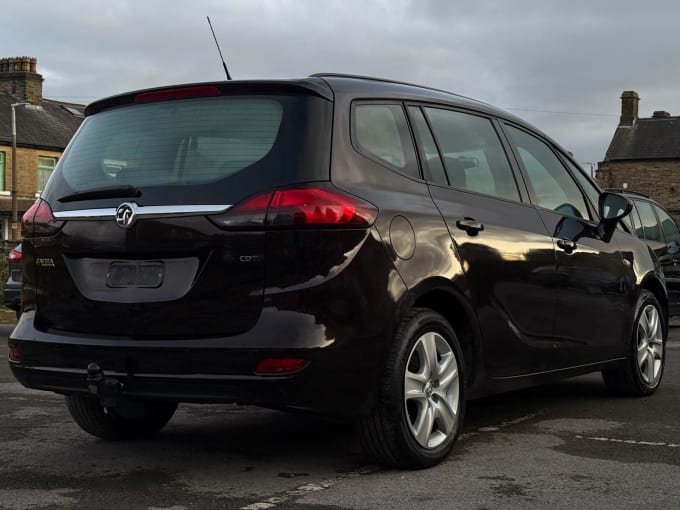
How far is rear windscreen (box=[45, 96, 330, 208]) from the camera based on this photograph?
4332 millimetres

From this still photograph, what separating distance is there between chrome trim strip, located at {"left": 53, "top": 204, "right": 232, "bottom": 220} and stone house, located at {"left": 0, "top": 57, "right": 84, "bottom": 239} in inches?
1696

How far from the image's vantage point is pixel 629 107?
6531cm

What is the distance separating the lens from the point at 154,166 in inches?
180

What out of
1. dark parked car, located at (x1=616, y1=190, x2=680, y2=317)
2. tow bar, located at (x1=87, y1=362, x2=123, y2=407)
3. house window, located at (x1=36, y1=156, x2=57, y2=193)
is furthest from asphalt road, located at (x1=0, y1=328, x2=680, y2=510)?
house window, located at (x1=36, y1=156, x2=57, y2=193)

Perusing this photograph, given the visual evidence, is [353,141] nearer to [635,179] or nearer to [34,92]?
[34,92]

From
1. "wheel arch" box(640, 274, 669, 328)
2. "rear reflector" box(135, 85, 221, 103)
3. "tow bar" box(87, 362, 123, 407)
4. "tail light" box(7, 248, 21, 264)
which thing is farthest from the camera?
"tail light" box(7, 248, 21, 264)

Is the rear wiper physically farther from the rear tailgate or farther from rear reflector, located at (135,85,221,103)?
rear reflector, located at (135,85,221,103)

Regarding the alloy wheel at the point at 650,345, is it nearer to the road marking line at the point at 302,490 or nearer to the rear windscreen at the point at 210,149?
the road marking line at the point at 302,490

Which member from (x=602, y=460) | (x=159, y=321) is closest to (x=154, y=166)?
(x=159, y=321)

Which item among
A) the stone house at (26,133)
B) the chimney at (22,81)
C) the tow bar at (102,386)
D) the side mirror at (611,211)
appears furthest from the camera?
the chimney at (22,81)

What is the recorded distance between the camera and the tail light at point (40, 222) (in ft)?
15.5

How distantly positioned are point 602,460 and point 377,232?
1585mm

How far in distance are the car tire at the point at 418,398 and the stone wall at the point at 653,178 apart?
198 feet

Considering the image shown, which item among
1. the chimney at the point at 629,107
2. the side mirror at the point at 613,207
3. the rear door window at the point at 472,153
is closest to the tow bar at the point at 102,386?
the rear door window at the point at 472,153
